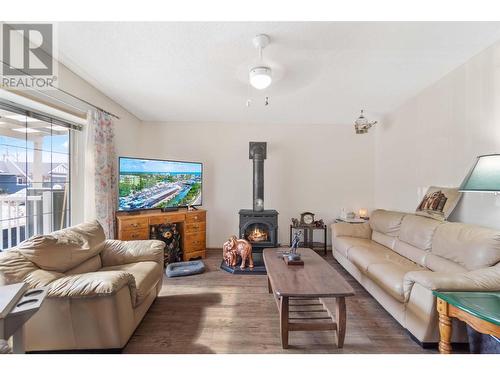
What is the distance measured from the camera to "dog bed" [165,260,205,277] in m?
2.87

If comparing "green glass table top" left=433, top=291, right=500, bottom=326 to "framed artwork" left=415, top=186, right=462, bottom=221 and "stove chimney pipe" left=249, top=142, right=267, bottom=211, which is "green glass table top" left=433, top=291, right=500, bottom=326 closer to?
"framed artwork" left=415, top=186, right=462, bottom=221

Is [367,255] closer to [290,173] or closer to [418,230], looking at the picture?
[418,230]

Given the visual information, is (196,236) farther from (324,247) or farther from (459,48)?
(459,48)

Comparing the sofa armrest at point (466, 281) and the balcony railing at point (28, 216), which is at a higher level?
the balcony railing at point (28, 216)

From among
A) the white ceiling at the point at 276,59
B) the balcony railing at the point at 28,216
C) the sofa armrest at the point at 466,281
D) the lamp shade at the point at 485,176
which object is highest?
the white ceiling at the point at 276,59

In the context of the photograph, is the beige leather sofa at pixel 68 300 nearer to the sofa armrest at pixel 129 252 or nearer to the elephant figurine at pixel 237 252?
the sofa armrest at pixel 129 252

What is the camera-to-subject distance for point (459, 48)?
1884 millimetres

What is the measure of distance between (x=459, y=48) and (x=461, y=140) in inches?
36.1

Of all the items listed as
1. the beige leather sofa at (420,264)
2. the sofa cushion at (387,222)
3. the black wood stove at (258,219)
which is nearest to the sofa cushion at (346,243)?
the beige leather sofa at (420,264)

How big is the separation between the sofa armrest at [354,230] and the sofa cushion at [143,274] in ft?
8.47

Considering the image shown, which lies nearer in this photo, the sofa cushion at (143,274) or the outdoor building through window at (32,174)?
the sofa cushion at (143,274)

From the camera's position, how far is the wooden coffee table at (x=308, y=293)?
1565mm

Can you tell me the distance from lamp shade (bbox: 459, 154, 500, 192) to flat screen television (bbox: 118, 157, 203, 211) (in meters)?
3.48
